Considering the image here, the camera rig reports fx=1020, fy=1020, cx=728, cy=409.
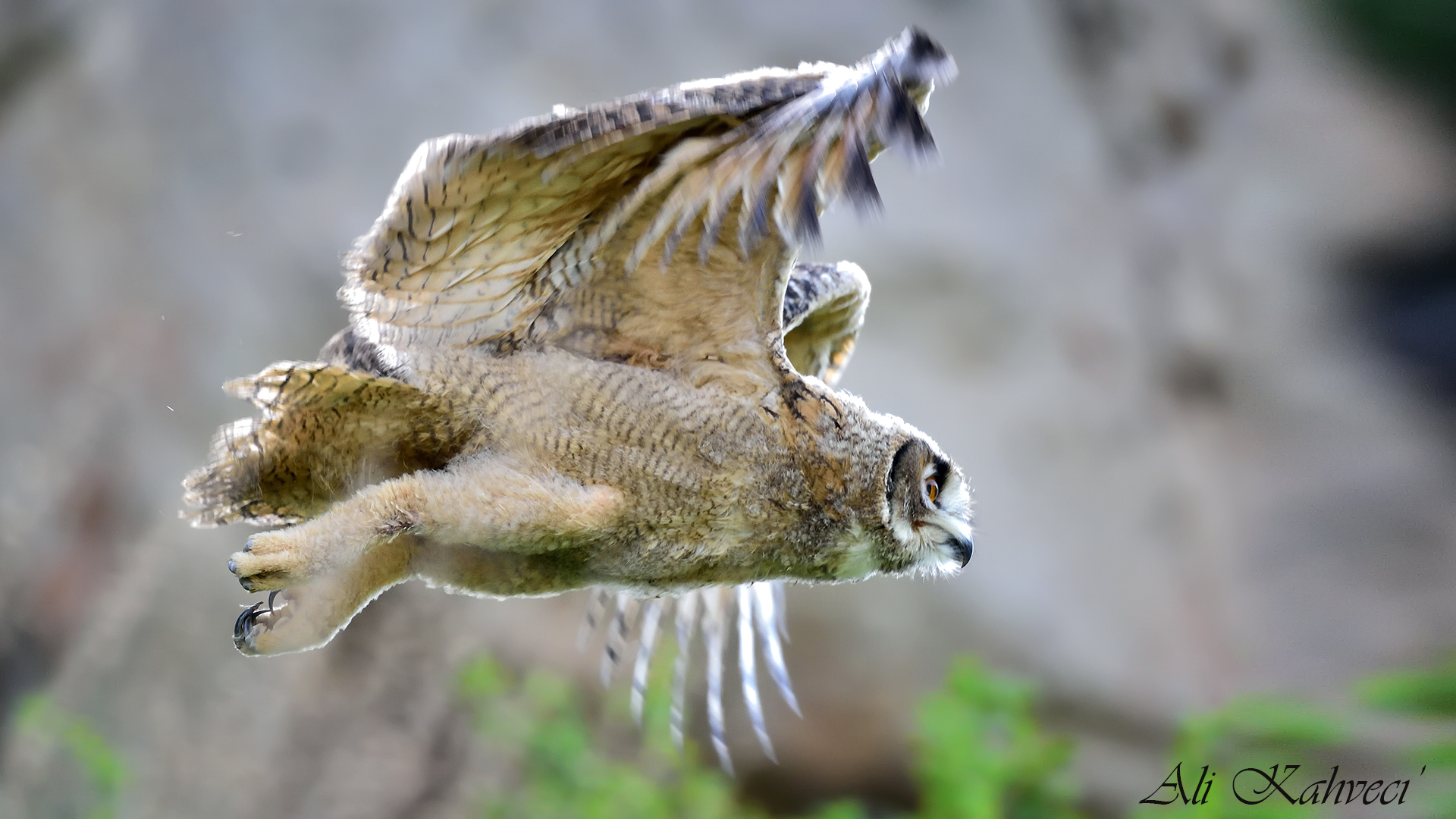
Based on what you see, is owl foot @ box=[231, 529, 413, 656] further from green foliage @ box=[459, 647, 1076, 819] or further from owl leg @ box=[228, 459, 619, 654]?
green foliage @ box=[459, 647, 1076, 819]

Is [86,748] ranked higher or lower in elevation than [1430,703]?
lower

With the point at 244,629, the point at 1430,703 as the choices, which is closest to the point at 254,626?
the point at 244,629

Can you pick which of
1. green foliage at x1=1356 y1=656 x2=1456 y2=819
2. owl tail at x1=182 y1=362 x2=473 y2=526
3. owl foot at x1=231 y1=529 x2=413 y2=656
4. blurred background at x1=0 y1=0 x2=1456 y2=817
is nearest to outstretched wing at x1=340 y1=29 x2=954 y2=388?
owl tail at x1=182 y1=362 x2=473 y2=526

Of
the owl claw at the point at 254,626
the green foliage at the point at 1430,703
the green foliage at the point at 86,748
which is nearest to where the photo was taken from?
the owl claw at the point at 254,626

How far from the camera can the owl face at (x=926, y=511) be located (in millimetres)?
1859

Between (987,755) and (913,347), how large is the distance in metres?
2.23

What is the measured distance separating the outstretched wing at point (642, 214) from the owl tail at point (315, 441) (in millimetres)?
121

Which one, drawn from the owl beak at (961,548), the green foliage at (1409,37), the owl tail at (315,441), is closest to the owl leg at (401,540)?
the owl tail at (315,441)

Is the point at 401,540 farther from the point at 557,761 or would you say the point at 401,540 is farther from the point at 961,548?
the point at 557,761

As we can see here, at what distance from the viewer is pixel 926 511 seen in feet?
6.24

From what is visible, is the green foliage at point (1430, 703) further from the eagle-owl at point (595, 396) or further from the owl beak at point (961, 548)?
the eagle-owl at point (595, 396)

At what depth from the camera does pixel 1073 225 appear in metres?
5.85

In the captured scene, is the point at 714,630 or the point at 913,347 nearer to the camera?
the point at 714,630

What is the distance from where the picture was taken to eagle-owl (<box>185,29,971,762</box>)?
1.51 m
